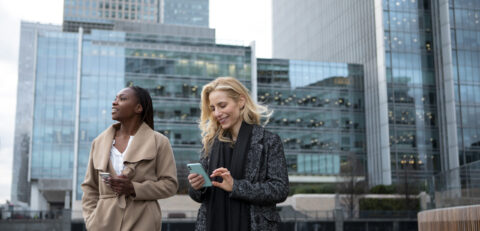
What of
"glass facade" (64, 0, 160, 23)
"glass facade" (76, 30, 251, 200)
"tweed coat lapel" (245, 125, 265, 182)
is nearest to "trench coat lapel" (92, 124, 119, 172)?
"tweed coat lapel" (245, 125, 265, 182)

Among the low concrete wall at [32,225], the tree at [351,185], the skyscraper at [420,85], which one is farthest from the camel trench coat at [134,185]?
the skyscraper at [420,85]

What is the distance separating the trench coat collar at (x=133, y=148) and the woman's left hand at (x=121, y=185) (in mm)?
244

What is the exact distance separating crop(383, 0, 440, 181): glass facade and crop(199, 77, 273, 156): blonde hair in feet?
200

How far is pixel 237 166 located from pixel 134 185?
76 centimetres

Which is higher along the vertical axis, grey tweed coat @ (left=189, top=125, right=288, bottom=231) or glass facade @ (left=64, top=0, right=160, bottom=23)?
glass facade @ (left=64, top=0, right=160, bottom=23)

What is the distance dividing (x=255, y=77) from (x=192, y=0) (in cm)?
13681

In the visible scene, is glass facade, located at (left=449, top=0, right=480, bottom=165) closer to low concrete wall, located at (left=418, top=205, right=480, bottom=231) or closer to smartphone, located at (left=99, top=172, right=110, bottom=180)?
low concrete wall, located at (left=418, top=205, right=480, bottom=231)

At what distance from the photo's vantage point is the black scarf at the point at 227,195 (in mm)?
4172

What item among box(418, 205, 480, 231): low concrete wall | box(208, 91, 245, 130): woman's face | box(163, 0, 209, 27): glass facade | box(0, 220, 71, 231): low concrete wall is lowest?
box(0, 220, 71, 231): low concrete wall

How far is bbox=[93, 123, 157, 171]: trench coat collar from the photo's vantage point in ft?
14.9

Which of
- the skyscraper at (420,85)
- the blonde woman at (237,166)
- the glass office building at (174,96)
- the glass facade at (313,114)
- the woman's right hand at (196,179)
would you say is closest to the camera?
the woman's right hand at (196,179)

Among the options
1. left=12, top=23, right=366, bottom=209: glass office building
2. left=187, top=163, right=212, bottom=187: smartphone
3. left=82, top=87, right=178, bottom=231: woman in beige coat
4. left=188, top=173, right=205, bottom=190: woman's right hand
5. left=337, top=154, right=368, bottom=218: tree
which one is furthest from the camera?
left=12, top=23, right=366, bottom=209: glass office building

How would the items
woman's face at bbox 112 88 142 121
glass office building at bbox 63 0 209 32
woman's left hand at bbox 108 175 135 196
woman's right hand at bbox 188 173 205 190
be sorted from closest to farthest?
woman's right hand at bbox 188 173 205 190 → woman's left hand at bbox 108 175 135 196 → woman's face at bbox 112 88 142 121 → glass office building at bbox 63 0 209 32

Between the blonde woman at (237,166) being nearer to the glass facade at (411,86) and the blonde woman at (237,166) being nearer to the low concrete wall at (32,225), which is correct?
the low concrete wall at (32,225)
